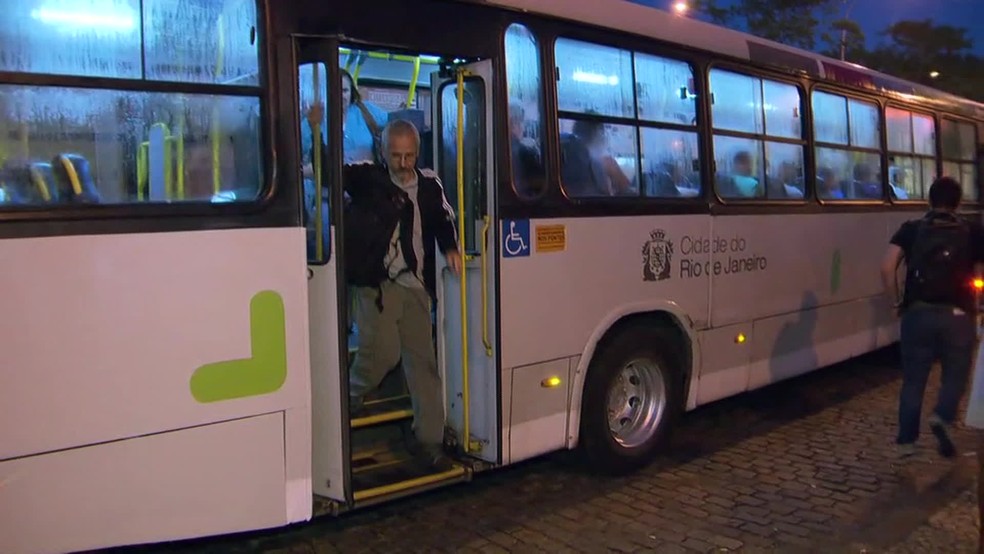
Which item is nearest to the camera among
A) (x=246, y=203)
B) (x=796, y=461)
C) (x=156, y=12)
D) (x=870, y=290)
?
(x=156, y=12)

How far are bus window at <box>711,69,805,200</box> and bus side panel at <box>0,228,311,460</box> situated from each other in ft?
11.6

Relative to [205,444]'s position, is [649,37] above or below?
above

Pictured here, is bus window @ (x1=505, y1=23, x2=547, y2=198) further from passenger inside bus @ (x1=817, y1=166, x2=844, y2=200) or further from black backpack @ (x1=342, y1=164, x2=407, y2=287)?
passenger inside bus @ (x1=817, y1=166, x2=844, y2=200)

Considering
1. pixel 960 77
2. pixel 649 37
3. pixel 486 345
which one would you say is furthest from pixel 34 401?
pixel 960 77

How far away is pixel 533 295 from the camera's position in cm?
491

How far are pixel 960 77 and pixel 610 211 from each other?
32.0m

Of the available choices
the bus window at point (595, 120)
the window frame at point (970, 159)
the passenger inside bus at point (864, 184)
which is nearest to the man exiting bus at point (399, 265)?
the bus window at point (595, 120)

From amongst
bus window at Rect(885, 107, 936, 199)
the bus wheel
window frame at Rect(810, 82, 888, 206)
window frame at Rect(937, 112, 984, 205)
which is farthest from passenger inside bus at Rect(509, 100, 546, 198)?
window frame at Rect(937, 112, 984, 205)

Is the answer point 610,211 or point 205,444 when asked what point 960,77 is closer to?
point 610,211

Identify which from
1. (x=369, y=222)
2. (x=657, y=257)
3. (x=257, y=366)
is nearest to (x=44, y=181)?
(x=257, y=366)

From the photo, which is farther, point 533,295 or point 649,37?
point 649,37

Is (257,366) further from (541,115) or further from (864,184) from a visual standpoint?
(864,184)

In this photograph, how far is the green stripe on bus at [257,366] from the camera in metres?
3.69

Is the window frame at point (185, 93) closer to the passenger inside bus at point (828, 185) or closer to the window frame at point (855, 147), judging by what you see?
the window frame at point (855, 147)
